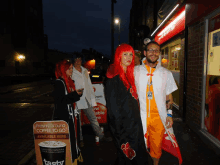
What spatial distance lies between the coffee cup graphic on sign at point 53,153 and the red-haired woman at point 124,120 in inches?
35.1

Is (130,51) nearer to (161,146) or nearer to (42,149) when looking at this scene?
(161,146)

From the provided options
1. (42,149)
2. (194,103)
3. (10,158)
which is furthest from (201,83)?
(10,158)

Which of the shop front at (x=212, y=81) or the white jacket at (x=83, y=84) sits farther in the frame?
the white jacket at (x=83, y=84)

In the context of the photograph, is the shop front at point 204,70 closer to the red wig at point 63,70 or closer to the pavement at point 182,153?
the pavement at point 182,153

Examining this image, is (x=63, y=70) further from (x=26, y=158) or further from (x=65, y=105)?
(x=26, y=158)

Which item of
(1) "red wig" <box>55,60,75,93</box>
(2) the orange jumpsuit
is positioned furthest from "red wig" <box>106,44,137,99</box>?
(1) "red wig" <box>55,60,75,93</box>

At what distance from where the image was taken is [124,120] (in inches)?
84.4

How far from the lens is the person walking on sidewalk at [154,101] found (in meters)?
2.61

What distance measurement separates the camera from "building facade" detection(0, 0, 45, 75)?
26228mm

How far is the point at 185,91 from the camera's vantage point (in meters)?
5.27

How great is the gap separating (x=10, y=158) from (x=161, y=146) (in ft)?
9.93

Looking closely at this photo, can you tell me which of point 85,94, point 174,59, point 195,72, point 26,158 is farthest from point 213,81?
point 26,158

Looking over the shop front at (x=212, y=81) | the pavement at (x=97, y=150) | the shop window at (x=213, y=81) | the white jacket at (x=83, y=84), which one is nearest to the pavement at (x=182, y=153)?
the pavement at (x=97, y=150)

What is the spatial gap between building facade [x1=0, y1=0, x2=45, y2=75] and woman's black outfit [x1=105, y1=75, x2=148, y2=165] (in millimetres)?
28899
